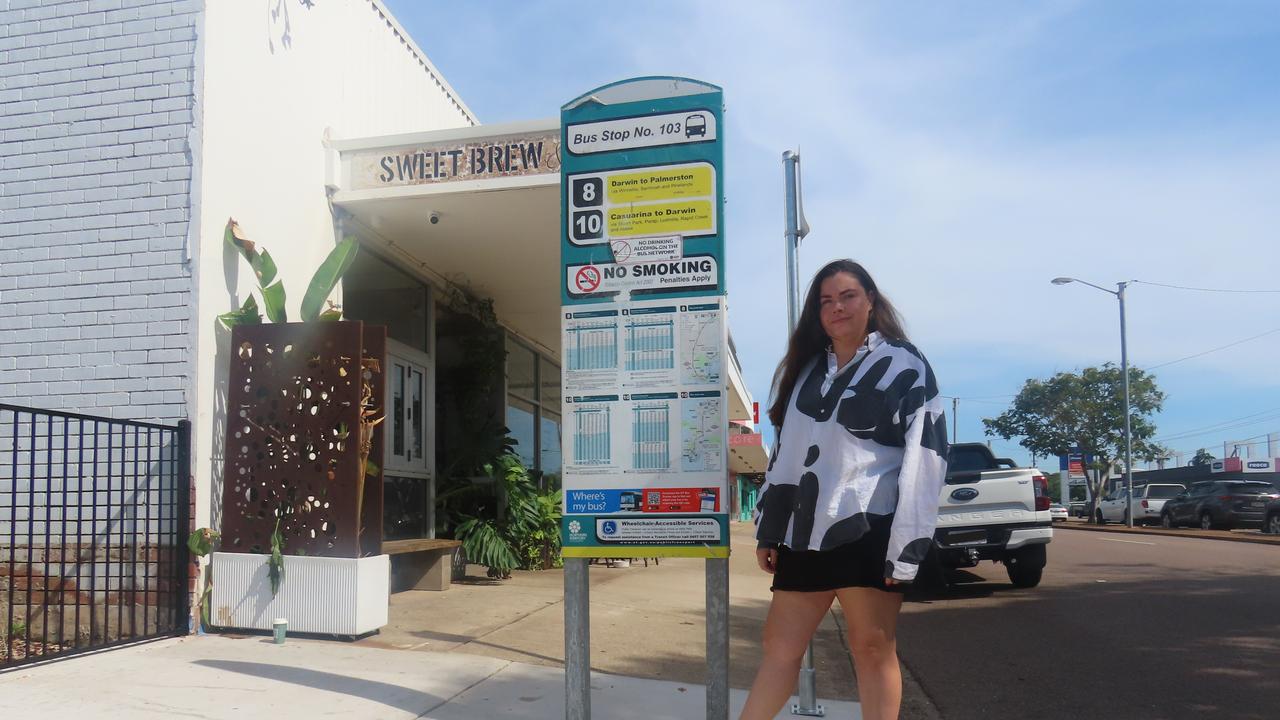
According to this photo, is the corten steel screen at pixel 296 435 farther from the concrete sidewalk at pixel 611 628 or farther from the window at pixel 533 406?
the window at pixel 533 406

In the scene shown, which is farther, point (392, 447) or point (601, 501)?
point (392, 447)

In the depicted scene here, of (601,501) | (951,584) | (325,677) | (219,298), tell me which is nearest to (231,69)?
(219,298)

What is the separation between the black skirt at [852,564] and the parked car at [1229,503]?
1015 inches

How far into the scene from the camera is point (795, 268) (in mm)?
4773

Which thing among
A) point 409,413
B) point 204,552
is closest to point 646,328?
point 204,552

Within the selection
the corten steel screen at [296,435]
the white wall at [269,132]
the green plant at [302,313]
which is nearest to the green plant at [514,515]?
the white wall at [269,132]

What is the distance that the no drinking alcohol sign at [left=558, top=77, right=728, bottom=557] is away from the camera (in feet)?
12.7

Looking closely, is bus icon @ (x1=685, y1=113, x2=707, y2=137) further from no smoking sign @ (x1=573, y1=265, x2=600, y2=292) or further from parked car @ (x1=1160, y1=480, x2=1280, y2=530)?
parked car @ (x1=1160, y1=480, x2=1280, y2=530)

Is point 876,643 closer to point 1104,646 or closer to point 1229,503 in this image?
point 1104,646

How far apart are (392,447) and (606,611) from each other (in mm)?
3289

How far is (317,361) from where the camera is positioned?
258 inches

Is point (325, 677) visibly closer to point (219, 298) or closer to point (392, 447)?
point (219, 298)

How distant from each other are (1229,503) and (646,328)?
87.1 ft

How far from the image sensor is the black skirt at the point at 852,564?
2.88 m
